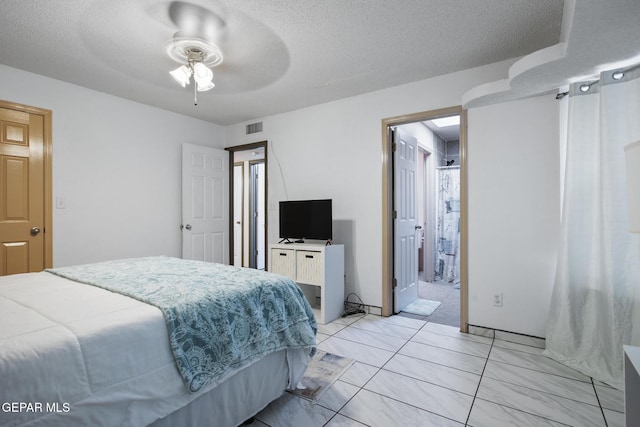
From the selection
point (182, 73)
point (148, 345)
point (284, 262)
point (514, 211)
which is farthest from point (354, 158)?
point (148, 345)

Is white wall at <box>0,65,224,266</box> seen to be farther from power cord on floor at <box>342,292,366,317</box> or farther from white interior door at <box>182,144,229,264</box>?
power cord on floor at <box>342,292,366,317</box>

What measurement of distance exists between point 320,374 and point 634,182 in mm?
1986

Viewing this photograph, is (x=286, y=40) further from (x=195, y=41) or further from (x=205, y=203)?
(x=205, y=203)

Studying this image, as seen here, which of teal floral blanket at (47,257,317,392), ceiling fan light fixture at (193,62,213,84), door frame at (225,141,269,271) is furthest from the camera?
door frame at (225,141,269,271)

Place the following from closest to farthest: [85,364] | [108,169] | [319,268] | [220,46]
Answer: [85,364]
[220,46]
[319,268]
[108,169]

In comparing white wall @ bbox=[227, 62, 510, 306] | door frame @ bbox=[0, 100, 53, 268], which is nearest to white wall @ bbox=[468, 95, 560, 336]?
white wall @ bbox=[227, 62, 510, 306]

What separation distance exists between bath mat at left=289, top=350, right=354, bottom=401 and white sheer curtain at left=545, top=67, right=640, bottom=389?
165 cm

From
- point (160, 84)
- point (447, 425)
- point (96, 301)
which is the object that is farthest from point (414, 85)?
point (96, 301)

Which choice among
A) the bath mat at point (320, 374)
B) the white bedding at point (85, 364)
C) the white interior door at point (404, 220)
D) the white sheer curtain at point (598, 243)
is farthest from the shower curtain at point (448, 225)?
the white bedding at point (85, 364)

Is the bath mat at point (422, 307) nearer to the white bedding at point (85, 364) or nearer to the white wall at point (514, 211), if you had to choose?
the white wall at point (514, 211)

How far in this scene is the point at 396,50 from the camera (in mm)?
2625

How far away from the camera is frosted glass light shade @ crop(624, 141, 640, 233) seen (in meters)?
1.18

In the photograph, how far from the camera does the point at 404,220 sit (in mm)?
3811

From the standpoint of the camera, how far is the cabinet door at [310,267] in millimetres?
3281
